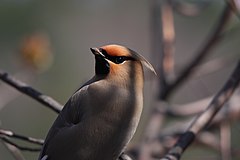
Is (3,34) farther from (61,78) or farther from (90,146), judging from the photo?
(90,146)

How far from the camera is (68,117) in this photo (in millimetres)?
2264

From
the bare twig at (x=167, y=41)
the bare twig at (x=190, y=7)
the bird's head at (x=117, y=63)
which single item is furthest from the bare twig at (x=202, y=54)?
the bird's head at (x=117, y=63)

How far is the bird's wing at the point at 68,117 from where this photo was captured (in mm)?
2234

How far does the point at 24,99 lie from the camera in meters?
7.41

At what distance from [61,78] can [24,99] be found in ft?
1.50

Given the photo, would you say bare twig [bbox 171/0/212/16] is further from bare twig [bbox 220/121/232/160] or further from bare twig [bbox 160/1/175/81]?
bare twig [bbox 220/121/232/160]

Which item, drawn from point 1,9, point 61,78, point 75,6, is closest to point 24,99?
point 61,78

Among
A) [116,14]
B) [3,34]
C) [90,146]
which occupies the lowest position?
[116,14]

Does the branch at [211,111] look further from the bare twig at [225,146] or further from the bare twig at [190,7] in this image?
the bare twig at [190,7]

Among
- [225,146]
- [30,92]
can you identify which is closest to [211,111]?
[225,146]

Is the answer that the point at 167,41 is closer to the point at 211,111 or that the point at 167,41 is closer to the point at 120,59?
the point at 211,111

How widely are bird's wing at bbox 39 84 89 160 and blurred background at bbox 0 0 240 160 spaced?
826 millimetres

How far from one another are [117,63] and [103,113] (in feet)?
0.57

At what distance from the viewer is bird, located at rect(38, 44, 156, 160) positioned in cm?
219
